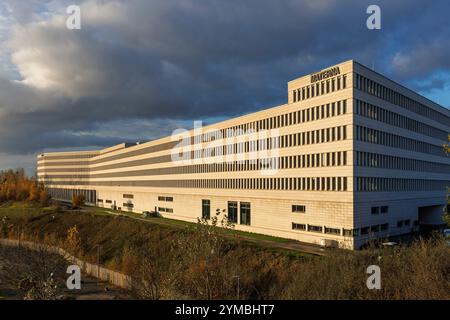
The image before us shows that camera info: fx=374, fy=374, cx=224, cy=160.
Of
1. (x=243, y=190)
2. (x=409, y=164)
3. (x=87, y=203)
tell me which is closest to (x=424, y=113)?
(x=409, y=164)

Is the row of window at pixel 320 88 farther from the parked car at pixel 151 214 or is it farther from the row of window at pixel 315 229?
the parked car at pixel 151 214

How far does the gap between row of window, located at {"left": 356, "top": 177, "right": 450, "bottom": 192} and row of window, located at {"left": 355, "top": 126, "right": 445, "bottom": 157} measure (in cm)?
582

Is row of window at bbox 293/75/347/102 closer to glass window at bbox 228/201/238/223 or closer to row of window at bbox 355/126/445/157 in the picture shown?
row of window at bbox 355/126/445/157

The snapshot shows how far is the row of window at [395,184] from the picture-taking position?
5541 cm

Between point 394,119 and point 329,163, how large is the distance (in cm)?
1712

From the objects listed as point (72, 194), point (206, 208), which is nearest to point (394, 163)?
point (206, 208)

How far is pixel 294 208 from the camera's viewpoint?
61.9m

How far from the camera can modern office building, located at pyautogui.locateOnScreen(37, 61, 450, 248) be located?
180ft

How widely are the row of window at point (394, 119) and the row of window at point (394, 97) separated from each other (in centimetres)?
208

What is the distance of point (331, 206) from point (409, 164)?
23866mm

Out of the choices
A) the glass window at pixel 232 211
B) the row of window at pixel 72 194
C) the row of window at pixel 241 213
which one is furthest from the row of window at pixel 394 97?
the row of window at pixel 72 194

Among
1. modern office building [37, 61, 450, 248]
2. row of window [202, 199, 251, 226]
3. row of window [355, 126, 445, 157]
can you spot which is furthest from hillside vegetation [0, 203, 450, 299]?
row of window [355, 126, 445, 157]

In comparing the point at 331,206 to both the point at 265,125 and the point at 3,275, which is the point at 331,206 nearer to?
the point at 265,125

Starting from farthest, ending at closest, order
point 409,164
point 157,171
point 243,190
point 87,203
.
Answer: point 87,203
point 157,171
point 243,190
point 409,164
